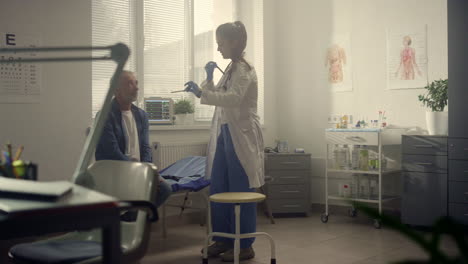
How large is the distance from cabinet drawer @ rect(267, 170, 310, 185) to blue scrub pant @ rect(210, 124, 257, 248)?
6.08ft

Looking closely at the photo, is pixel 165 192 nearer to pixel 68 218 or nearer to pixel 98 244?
pixel 98 244

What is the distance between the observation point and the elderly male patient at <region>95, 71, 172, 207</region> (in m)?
3.33

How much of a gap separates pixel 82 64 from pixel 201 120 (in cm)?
174

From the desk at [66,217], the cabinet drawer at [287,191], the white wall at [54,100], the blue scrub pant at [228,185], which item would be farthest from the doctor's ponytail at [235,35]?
the desk at [66,217]

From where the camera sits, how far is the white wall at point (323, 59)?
501 cm

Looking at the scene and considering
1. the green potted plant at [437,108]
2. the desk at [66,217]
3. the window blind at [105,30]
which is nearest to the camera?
the desk at [66,217]

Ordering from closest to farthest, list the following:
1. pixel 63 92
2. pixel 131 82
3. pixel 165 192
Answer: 1. pixel 165 192
2. pixel 131 82
3. pixel 63 92

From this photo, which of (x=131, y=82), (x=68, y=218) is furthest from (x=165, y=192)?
(x=68, y=218)

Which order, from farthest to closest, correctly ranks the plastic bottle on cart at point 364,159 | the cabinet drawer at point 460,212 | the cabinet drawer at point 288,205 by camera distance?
the cabinet drawer at point 288,205, the plastic bottle on cart at point 364,159, the cabinet drawer at point 460,212

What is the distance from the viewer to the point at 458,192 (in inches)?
171

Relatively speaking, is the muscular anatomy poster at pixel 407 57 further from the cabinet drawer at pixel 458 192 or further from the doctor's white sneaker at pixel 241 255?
the doctor's white sneaker at pixel 241 255

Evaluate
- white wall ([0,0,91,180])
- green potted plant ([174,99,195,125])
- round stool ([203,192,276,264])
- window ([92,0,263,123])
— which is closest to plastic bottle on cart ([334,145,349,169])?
window ([92,0,263,123])

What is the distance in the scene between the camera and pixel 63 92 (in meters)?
4.25

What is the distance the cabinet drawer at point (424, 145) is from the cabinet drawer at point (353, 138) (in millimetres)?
296
